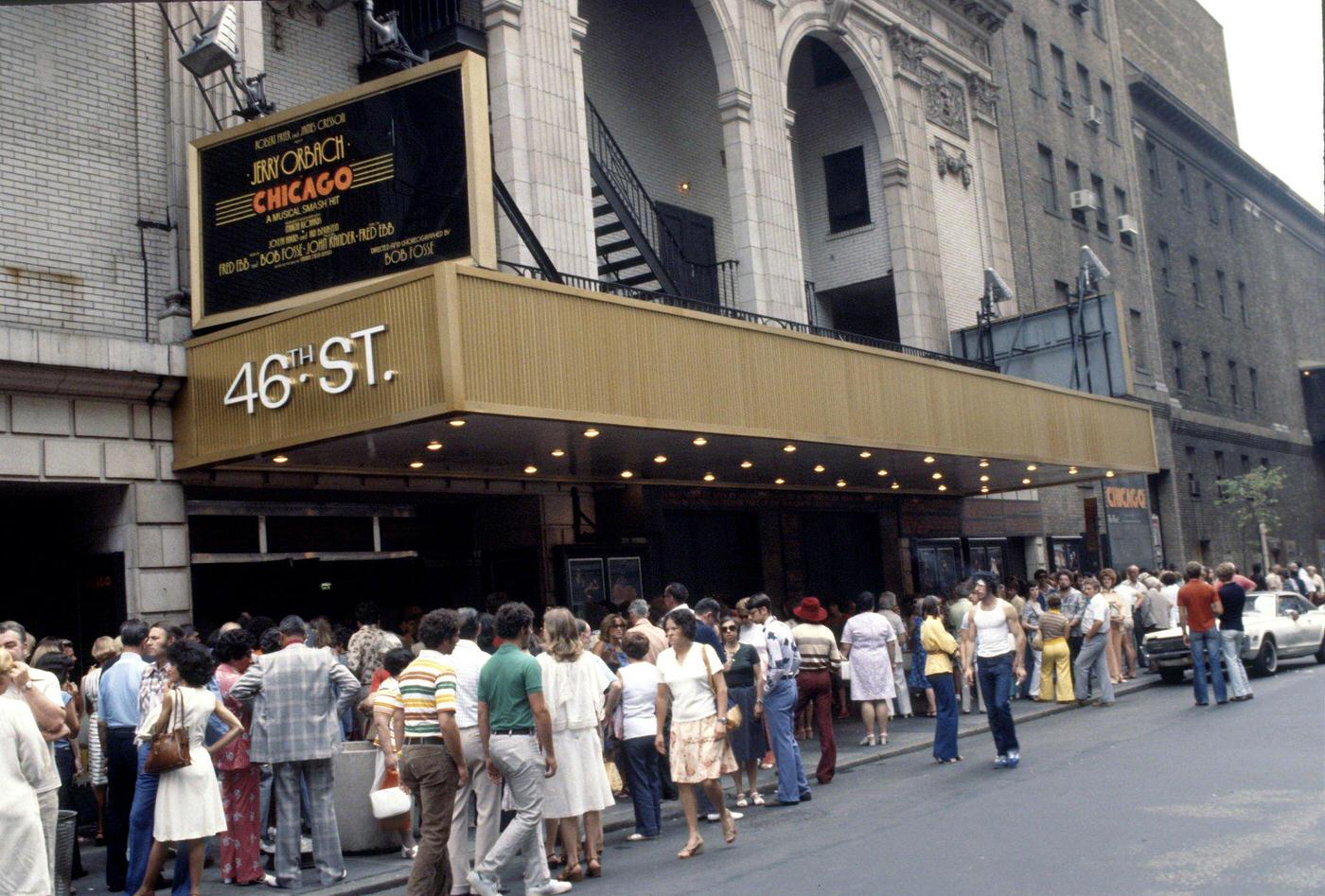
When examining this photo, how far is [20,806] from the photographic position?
671 cm

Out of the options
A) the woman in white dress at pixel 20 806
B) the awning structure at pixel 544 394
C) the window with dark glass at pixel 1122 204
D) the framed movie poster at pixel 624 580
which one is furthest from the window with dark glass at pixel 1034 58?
the woman in white dress at pixel 20 806

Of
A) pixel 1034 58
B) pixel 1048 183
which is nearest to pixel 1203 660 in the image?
pixel 1048 183

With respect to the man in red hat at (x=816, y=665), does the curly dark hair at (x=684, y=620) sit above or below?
above

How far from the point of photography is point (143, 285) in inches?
587

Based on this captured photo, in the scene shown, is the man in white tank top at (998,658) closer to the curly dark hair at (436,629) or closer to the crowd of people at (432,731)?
the crowd of people at (432,731)

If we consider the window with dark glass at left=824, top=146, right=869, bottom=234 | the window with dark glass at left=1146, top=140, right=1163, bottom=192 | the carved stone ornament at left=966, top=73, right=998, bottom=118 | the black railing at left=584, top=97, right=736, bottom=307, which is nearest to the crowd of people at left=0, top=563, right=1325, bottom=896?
the black railing at left=584, top=97, right=736, bottom=307

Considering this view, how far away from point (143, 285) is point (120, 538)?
111 inches

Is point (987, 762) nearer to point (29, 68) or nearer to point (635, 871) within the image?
point (635, 871)

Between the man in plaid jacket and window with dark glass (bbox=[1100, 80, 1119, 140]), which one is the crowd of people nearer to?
the man in plaid jacket

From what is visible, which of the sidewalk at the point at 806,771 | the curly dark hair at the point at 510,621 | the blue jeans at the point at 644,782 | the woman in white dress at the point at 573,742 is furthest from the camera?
the blue jeans at the point at 644,782

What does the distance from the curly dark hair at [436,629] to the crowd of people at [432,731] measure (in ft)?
0.05

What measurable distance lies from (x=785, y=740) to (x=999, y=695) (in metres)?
2.46

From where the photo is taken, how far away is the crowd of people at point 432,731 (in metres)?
8.72

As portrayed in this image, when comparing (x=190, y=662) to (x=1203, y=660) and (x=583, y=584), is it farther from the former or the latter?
(x=1203, y=660)
